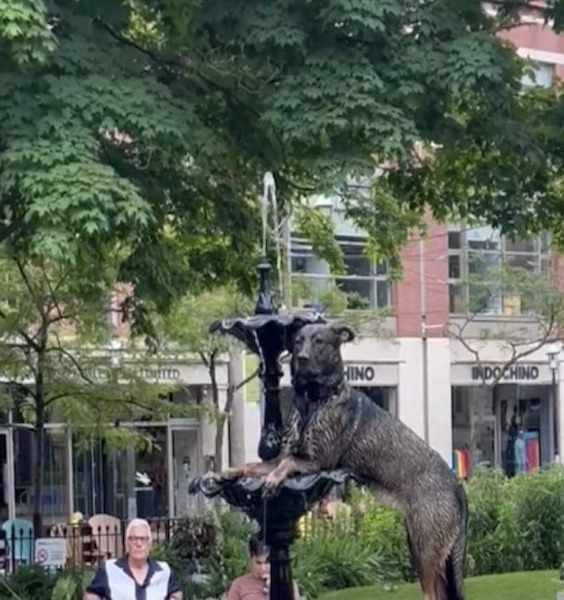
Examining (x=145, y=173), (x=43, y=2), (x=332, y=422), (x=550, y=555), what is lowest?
(x=550, y=555)

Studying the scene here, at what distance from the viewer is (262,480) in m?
8.29

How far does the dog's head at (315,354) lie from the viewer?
8531 millimetres

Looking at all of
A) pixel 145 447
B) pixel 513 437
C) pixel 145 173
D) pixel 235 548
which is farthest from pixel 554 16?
pixel 513 437

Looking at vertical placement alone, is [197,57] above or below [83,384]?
above

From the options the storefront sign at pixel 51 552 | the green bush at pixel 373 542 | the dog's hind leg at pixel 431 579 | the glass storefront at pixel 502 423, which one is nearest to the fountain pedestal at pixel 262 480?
the dog's hind leg at pixel 431 579

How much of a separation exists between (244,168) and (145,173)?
2.59 metres

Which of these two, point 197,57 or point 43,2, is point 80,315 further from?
point 43,2

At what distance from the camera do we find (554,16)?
1252cm

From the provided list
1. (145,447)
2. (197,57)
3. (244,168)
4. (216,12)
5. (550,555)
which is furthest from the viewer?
(145,447)

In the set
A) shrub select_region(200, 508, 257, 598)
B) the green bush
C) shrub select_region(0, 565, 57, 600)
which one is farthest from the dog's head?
the green bush

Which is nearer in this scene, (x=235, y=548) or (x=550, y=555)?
(x=235, y=548)

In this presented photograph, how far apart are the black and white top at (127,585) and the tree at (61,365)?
41.8 ft

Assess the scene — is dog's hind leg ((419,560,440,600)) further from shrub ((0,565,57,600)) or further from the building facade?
the building facade

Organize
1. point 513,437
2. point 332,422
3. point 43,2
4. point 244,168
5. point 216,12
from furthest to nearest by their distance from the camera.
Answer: point 513,437
point 244,168
point 216,12
point 43,2
point 332,422
